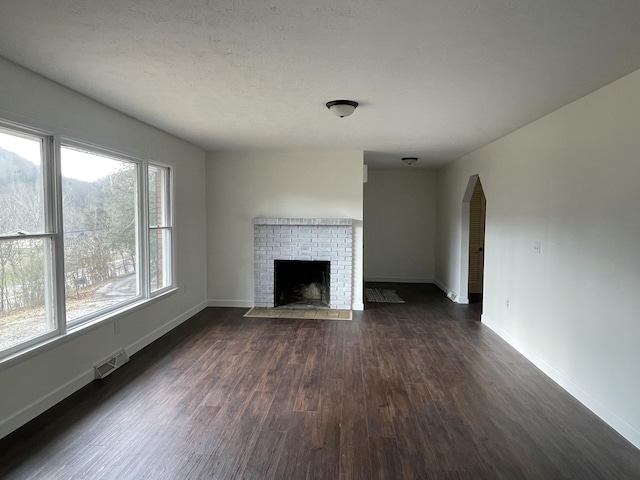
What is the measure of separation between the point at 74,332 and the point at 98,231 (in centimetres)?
92

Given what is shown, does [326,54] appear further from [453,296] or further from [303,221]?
[453,296]

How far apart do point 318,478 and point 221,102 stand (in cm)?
289

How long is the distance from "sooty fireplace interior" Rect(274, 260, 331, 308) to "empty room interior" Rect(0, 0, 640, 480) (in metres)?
0.94

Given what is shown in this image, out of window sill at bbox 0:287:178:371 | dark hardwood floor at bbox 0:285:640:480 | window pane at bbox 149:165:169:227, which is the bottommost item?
dark hardwood floor at bbox 0:285:640:480

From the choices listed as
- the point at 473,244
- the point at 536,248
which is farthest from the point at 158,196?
the point at 473,244

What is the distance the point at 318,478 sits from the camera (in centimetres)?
211

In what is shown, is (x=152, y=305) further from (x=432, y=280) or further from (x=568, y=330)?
(x=432, y=280)

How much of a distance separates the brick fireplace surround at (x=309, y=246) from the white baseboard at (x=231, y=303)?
0.54m

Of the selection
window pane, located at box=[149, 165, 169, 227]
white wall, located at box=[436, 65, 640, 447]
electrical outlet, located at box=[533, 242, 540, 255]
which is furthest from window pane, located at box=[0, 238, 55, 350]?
electrical outlet, located at box=[533, 242, 540, 255]

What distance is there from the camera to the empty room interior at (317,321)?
2.10m

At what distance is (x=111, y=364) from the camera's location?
3520 millimetres

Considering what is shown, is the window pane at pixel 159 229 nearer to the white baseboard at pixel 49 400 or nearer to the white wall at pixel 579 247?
the white baseboard at pixel 49 400

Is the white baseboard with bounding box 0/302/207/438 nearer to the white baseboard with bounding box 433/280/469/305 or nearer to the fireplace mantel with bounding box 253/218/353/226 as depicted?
the fireplace mantel with bounding box 253/218/353/226

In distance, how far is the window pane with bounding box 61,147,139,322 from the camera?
3.15 meters
